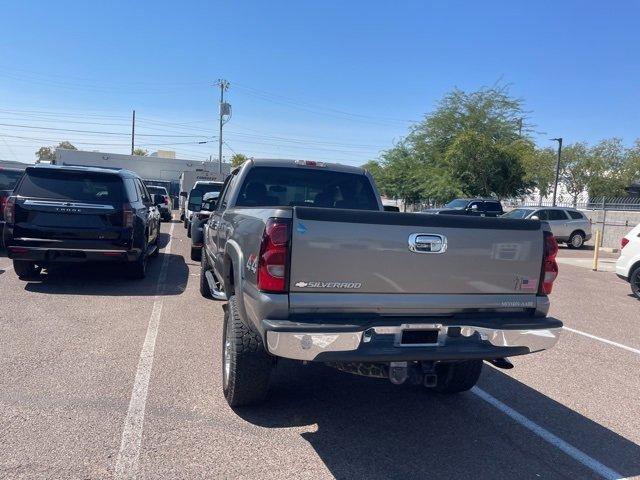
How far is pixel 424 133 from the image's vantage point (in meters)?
38.7

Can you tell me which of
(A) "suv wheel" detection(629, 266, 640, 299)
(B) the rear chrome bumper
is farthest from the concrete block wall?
(B) the rear chrome bumper

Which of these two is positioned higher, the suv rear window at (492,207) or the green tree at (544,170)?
the green tree at (544,170)

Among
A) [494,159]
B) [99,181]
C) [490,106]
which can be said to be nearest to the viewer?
[99,181]

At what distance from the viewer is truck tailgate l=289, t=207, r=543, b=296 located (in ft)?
11.6

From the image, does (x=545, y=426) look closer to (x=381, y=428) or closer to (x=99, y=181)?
(x=381, y=428)

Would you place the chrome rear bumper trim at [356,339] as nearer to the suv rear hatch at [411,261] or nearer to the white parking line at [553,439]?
the suv rear hatch at [411,261]

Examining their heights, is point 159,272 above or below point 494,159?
below

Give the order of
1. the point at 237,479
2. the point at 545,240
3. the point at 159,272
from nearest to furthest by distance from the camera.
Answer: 1. the point at 237,479
2. the point at 545,240
3. the point at 159,272

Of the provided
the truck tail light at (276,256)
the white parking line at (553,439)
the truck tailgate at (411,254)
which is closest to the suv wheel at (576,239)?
the white parking line at (553,439)

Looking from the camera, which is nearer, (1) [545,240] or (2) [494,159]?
(1) [545,240]

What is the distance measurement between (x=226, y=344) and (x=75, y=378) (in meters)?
1.48

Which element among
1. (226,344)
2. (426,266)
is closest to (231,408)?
(226,344)

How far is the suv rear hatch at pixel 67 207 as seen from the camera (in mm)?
8336

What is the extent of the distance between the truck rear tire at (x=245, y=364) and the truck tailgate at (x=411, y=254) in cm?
77
